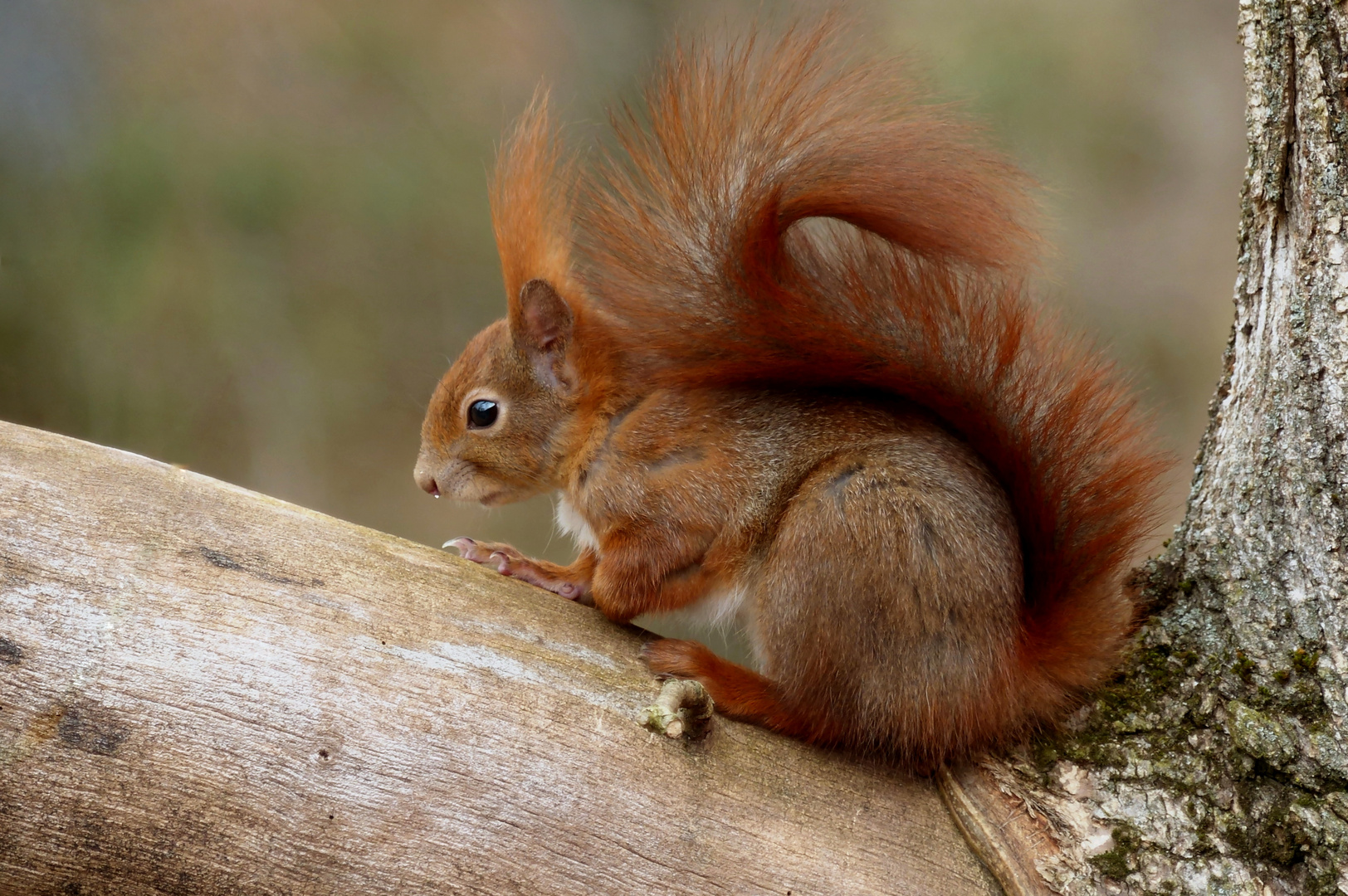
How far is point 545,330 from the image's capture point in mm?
1699

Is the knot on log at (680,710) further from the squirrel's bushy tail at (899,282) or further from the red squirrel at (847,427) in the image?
the squirrel's bushy tail at (899,282)

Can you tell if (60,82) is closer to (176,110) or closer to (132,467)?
(176,110)

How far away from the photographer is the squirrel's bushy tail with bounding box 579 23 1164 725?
1367 millimetres

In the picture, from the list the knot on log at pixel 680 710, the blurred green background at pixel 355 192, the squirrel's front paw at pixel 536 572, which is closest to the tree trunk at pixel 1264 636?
the knot on log at pixel 680 710

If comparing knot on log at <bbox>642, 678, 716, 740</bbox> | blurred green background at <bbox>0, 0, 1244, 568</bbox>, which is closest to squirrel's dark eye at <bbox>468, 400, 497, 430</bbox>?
knot on log at <bbox>642, 678, 716, 740</bbox>

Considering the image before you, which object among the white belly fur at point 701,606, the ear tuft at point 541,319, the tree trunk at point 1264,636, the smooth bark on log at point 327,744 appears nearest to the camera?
the smooth bark on log at point 327,744

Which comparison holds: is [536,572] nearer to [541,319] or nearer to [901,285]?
[541,319]

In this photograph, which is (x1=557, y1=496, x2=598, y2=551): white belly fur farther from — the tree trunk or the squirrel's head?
the tree trunk

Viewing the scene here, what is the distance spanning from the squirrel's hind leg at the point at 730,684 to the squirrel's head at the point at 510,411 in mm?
414

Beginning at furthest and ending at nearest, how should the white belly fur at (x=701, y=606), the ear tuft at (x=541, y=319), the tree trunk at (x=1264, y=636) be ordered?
1. the ear tuft at (x=541, y=319)
2. the white belly fur at (x=701, y=606)
3. the tree trunk at (x=1264, y=636)

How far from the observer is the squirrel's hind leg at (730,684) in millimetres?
1384

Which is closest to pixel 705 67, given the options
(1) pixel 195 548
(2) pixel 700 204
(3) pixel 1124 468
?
(2) pixel 700 204

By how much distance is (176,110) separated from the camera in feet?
10.2

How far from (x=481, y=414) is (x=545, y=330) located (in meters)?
0.18
